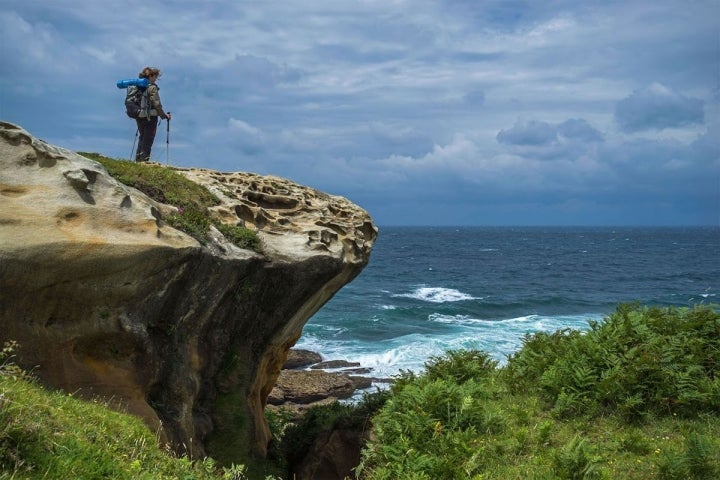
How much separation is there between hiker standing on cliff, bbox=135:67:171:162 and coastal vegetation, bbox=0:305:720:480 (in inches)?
380

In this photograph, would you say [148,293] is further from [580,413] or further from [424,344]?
[424,344]

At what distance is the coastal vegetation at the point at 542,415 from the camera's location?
1135 cm

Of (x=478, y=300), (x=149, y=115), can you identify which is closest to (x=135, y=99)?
(x=149, y=115)

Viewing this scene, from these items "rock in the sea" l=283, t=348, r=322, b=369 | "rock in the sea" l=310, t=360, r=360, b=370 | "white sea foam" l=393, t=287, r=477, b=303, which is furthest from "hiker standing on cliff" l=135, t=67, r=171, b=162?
"white sea foam" l=393, t=287, r=477, b=303

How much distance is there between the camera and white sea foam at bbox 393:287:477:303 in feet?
220

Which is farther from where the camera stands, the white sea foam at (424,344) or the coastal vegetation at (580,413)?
the white sea foam at (424,344)

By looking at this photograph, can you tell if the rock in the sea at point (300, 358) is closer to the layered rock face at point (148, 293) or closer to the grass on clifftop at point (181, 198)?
the layered rock face at point (148, 293)

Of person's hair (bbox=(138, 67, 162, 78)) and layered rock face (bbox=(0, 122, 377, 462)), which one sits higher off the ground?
person's hair (bbox=(138, 67, 162, 78))

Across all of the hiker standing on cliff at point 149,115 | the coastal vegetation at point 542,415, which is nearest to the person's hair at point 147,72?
the hiker standing on cliff at point 149,115

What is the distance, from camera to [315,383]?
3509cm

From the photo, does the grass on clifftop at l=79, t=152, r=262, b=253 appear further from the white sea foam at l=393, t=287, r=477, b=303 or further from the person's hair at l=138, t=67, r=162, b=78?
the white sea foam at l=393, t=287, r=477, b=303

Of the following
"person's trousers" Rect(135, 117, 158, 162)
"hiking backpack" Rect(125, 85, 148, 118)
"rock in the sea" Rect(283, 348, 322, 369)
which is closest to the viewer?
"hiking backpack" Rect(125, 85, 148, 118)

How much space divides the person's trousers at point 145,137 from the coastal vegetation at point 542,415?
31.2 feet

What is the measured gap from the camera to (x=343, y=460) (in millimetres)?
18422
